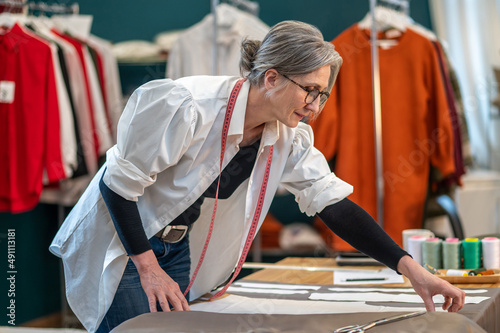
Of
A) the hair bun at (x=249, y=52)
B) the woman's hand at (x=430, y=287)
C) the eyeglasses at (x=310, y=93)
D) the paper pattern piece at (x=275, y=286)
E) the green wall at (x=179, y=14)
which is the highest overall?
the green wall at (x=179, y=14)

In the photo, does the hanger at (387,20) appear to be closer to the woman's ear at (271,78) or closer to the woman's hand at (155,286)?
the woman's ear at (271,78)

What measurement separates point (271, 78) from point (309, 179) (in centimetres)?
29

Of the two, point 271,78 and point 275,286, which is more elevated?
point 271,78

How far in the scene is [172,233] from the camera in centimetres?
148

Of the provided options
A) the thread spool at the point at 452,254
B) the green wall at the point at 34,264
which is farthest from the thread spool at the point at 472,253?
the green wall at the point at 34,264

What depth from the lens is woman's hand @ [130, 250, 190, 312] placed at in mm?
1252

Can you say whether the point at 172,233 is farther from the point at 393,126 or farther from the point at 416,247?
the point at 393,126

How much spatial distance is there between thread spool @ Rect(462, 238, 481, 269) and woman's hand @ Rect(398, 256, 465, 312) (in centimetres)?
51

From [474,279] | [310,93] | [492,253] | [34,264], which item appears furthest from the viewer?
[34,264]

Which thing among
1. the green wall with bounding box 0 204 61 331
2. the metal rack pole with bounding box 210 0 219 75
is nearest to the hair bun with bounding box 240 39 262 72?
the metal rack pole with bounding box 210 0 219 75

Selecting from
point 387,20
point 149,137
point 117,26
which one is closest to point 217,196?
point 149,137

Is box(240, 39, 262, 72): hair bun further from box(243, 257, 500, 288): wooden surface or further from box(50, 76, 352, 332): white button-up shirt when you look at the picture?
box(243, 257, 500, 288): wooden surface

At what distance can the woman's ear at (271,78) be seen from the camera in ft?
4.55

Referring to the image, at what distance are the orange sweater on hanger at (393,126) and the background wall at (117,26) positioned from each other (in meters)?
0.41
